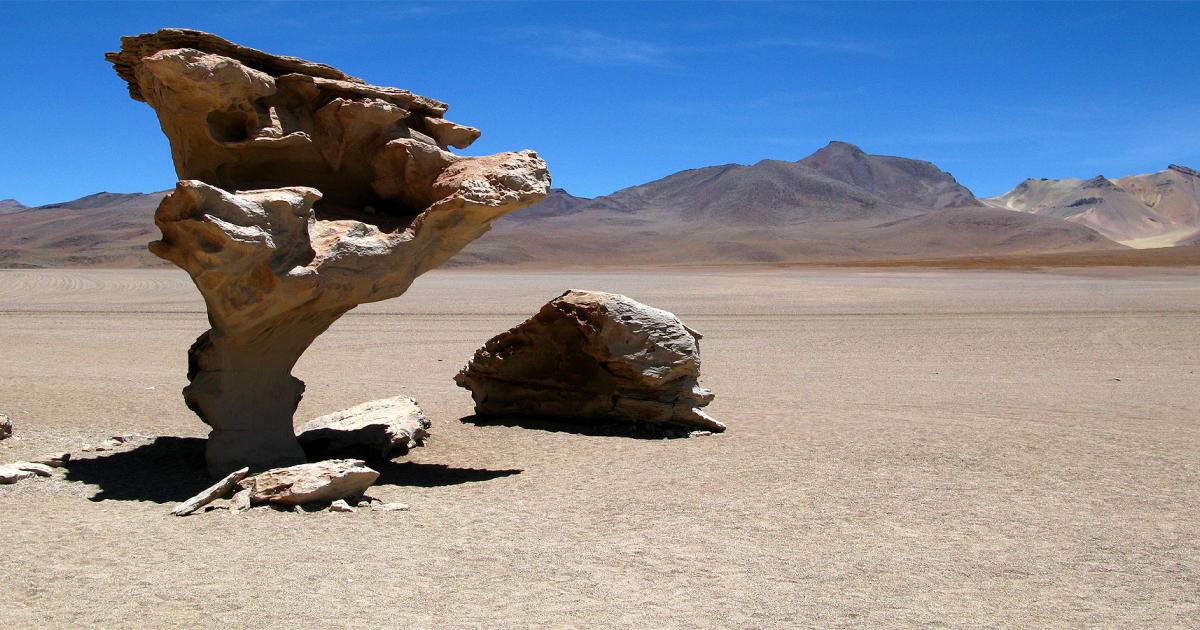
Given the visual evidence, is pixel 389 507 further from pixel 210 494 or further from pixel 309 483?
pixel 210 494

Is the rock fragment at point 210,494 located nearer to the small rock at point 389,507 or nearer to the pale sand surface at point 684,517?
the pale sand surface at point 684,517

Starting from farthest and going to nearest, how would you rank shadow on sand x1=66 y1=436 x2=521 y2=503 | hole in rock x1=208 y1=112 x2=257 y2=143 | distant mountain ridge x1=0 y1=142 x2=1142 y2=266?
distant mountain ridge x1=0 y1=142 x2=1142 y2=266 < hole in rock x1=208 y1=112 x2=257 y2=143 < shadow on sand x1=66 y1=436 x2=521 y2=503

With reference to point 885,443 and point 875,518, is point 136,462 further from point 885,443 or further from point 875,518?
point 885,443

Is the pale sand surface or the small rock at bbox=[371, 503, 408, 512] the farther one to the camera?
the small rock at bbox=[371, 503, 408, 512]

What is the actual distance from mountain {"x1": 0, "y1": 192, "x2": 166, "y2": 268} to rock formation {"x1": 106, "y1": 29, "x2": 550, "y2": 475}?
227 feet

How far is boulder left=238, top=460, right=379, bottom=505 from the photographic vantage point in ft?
20.8

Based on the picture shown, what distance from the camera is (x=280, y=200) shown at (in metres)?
6.61

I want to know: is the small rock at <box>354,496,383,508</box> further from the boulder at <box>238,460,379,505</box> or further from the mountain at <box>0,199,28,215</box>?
the mountain at <box>0,199,28,215</box>

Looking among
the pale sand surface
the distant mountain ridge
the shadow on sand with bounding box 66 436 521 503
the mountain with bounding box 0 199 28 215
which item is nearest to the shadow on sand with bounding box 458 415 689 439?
the pale sand surface

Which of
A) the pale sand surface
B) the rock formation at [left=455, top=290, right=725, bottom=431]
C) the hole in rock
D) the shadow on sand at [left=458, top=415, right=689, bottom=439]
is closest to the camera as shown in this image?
the pale sand surface

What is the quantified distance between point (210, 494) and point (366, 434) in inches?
77.8

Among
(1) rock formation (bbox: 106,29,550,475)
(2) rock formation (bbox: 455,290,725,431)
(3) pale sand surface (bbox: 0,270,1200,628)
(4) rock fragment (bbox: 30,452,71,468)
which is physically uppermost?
(1) rock formation (bbox: 106,29,550,475)

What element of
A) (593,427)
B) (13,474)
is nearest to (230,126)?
(13,474)

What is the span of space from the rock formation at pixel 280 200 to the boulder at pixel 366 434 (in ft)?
2.05
